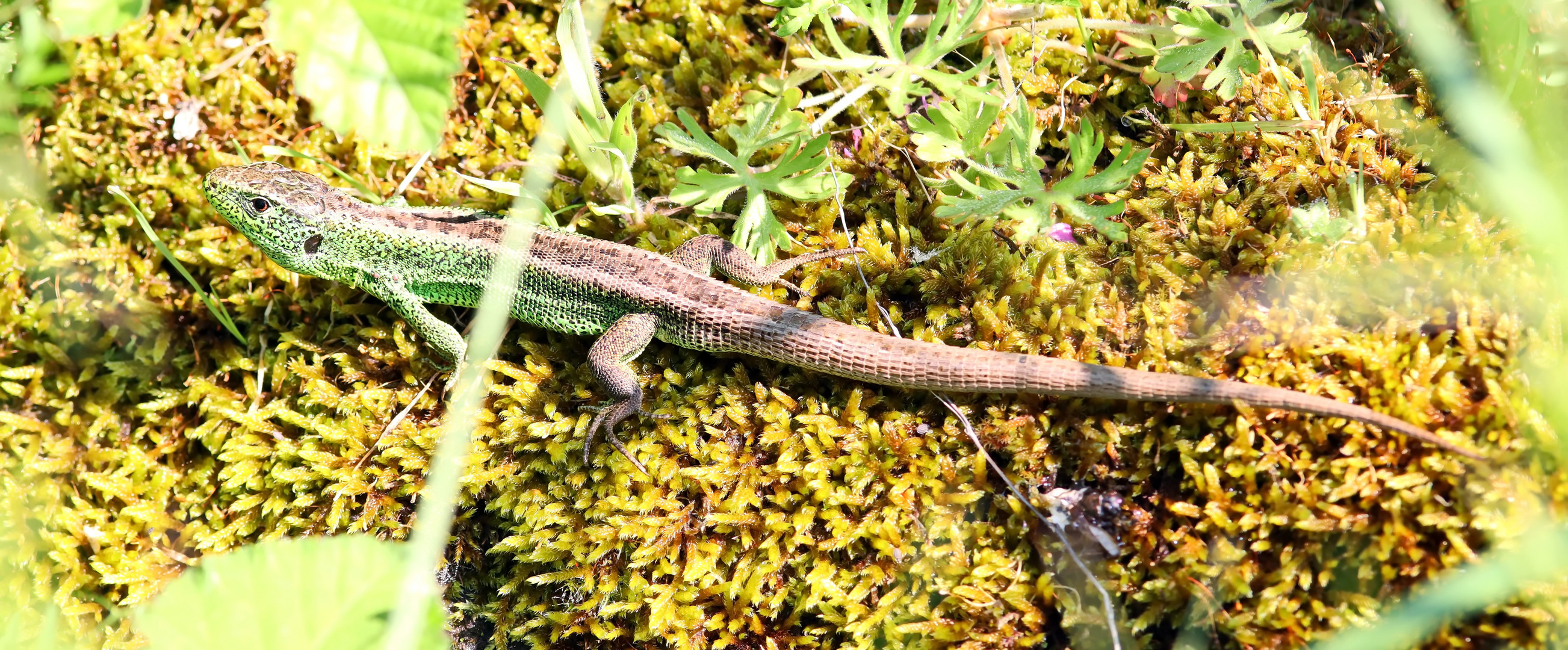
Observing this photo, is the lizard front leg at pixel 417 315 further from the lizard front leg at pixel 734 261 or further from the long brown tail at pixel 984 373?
the long brown tail at pixel 984 373

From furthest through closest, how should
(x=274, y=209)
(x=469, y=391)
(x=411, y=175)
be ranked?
(x=411, y=175), (x=274, y=209), (x=469, y=391)

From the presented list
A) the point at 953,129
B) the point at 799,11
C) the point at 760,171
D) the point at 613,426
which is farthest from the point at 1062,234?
the point at 613,426

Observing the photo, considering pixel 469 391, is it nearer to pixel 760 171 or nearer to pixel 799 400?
pixel 799 400

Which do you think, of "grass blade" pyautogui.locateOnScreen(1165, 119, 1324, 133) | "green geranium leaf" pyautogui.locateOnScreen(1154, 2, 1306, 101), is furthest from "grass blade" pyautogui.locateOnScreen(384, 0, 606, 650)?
"grass blade" pyautogui.locateOnScreen(1165, 119, 1324, 133)

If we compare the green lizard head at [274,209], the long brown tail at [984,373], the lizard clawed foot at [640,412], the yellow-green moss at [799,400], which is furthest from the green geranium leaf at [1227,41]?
the green lizard head at [274,209]

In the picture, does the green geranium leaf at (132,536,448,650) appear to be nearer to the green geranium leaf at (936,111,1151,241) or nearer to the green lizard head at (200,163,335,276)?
the green geranium leaf at (936,111,1151,241)

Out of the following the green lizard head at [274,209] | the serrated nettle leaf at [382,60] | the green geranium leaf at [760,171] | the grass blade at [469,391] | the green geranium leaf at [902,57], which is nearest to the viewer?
the serrated nettle leaf at [382,60]

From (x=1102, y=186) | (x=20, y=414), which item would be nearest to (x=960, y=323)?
(x=1102, y=186)
